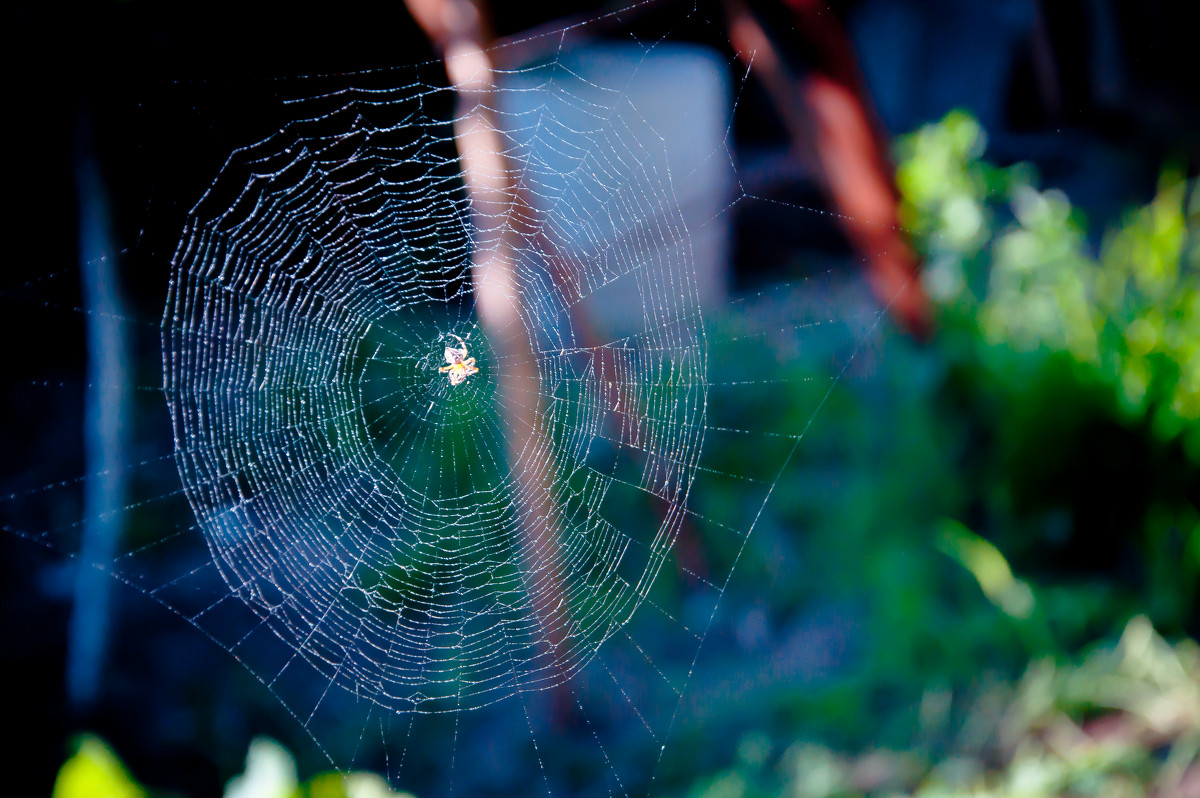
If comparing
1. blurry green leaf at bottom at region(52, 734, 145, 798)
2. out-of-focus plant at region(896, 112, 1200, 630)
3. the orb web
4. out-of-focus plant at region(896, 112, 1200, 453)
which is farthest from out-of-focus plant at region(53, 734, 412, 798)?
out-of-focus plant at region(896, 112, 1200, 453)

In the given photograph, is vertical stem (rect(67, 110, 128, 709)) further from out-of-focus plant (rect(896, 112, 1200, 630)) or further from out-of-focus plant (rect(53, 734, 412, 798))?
out-of-focus plant (rect(896, 112, 1200, 630))

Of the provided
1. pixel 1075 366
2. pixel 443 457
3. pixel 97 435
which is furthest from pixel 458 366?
pixel 1075 366

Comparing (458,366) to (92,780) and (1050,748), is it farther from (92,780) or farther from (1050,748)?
(1050,748)

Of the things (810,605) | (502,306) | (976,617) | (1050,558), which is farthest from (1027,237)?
(502,306)

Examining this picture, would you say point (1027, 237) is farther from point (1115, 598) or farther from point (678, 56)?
point (678, 56)

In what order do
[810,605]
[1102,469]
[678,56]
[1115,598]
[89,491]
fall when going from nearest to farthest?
1. [1115,598]
2. [1102,469]
3. [810,605]
4. [89,491]
5. [678,56]

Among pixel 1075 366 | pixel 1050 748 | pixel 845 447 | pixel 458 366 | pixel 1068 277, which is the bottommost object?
pixel 1050 748

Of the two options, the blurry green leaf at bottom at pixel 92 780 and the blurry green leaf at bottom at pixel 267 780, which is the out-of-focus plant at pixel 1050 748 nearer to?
the blurry green leaf at bottom at pixel 267 780
